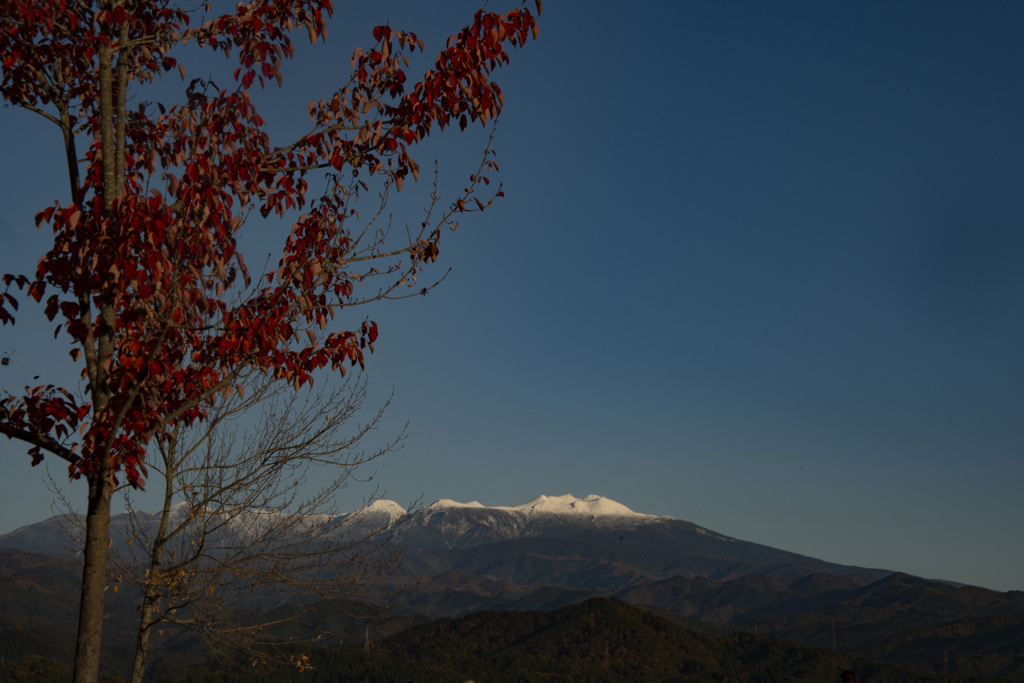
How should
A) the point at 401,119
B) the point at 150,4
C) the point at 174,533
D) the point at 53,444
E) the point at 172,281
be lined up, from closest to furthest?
1. the point at 172,281
2. the point at 53,444
3. the point at 401,119
4. the point at 150,4
5. the point at 174,533

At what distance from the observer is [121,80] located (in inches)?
305

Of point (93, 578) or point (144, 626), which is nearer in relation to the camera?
point (93, 578)

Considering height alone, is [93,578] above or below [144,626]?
above

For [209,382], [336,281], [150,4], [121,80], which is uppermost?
[150,4]

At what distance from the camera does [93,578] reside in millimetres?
6793

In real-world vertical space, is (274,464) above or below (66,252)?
below

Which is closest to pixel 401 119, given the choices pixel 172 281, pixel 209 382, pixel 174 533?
pixel 172 281

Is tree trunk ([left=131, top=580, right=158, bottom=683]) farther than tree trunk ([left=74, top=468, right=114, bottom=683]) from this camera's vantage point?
Yes

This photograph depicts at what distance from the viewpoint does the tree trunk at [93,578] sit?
22.2 ft

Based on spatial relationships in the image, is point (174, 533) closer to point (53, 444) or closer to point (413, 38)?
point (53, 444)

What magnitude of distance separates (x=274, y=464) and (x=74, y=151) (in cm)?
430

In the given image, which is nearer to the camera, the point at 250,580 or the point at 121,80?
the point at 121,80

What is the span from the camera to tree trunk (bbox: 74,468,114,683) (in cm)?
677

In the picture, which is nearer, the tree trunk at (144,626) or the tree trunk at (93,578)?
the tree trunk at (93,578)
